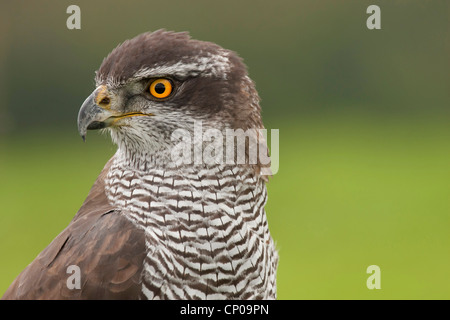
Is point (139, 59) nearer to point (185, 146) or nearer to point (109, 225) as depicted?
point (185, 146)

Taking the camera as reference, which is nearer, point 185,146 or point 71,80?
point 185,146

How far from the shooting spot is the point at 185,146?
120 inches

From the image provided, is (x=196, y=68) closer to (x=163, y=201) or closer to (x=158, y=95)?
(x=158, y=95)

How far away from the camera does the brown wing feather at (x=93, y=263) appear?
2.84 meters

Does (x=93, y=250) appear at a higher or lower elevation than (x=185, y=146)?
lower

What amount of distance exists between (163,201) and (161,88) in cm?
51

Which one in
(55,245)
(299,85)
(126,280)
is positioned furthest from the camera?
(299,85)

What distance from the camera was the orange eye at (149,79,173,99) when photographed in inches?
120

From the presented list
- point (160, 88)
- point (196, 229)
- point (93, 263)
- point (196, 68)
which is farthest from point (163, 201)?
point (196, 68)

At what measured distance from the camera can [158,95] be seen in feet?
10.0

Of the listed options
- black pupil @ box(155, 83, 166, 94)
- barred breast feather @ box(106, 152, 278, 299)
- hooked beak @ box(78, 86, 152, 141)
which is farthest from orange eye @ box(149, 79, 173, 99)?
barred breast feather @ box(106, 152, 278, 299)
